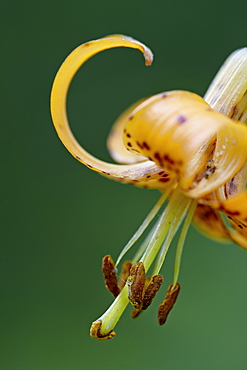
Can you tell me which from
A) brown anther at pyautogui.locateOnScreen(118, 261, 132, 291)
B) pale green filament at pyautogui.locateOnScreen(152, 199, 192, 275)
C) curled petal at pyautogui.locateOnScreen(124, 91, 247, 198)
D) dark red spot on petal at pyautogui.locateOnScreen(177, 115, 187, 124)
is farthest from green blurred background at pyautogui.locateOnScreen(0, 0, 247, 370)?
dark red spot on petal at pyautogui.locateOnScreen(177, 115, 187, 124)

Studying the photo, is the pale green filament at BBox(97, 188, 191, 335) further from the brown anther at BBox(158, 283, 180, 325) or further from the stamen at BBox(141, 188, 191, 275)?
the brown anther at BBox(158, 283, 180, 325)

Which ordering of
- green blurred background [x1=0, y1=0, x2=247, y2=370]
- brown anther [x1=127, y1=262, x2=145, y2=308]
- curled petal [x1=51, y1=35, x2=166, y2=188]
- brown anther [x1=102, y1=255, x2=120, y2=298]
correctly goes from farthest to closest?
1. green blurred background [x1=0, y1=0, x2=247, y2=370]
2. brown anther [x1=102, y1=255, x2=120, y2=298]
3. brown anther [x1=127, y1=262, x2=145, y2=308]
4. curled petal [x1=51, y1=35, x2=166, y2=188]

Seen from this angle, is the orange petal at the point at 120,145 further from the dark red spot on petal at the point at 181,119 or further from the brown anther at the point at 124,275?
the dark red spot on petal at the point at 181,119

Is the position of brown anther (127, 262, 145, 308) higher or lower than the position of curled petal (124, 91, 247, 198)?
lower

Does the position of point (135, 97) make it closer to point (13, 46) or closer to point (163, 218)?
point (13, 46)

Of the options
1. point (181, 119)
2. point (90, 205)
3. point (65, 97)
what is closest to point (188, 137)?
point (181, 119)

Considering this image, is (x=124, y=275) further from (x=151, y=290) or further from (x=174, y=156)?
(x=174, y=156)
